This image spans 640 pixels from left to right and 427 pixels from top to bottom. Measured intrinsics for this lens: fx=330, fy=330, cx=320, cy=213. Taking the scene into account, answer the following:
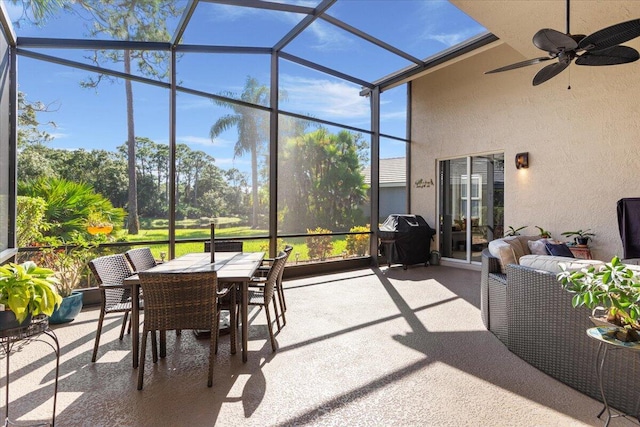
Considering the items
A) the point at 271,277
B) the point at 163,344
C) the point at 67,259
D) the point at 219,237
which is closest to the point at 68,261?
the point at 67,259

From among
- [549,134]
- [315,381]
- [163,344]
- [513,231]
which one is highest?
[549,134]

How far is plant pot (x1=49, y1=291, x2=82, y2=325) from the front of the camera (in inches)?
144

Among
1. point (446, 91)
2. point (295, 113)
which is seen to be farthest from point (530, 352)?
point (446, 91)

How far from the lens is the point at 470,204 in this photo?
7.41 metres

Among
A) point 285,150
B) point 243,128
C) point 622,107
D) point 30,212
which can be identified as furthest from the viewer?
point 285,150

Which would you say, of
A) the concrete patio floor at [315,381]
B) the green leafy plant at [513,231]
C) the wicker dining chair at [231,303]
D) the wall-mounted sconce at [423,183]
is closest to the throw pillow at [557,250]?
the concrete patio floor at [315,381]

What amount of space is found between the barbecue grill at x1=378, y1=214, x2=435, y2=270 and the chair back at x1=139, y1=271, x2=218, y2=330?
5.18m

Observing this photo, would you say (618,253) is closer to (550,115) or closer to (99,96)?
(550,115)

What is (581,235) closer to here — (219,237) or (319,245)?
(319,245)

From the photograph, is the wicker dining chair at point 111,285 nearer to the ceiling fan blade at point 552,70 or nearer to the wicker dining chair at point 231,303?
the wicker dining chair at point 231,303

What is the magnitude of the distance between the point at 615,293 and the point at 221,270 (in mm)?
2734

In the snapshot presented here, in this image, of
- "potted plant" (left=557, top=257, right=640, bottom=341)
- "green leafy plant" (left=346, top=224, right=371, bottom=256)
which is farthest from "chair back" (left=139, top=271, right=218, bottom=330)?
"green leafy plant" (left=346, top=224, right=371, bottom=256)

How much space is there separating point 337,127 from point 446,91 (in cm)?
290

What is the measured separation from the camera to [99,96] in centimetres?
461
